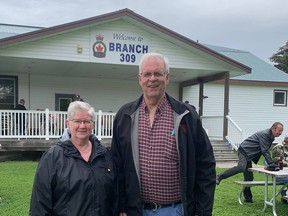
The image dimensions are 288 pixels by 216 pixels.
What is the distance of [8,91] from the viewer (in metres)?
15.6

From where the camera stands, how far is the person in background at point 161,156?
2586 mm

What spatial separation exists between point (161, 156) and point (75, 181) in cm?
64

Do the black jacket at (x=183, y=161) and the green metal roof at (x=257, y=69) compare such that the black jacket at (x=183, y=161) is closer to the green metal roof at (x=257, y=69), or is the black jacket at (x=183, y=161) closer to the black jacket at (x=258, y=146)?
the black jacket at (x=258, y=146)

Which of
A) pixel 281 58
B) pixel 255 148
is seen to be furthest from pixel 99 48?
pixel 281 58

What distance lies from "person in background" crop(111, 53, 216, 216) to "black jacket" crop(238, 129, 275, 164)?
4.27 meters

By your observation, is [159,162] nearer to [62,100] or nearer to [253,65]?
[62,100]

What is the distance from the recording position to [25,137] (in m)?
12.3

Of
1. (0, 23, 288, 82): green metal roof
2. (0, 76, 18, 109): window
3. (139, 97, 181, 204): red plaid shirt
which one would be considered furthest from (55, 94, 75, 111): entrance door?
(139, 97, 181, 204): red plaid shirt

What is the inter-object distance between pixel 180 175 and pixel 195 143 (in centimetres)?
28

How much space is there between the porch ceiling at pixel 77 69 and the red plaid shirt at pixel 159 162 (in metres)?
10.9

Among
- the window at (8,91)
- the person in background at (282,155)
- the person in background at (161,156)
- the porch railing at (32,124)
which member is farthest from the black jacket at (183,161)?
the window at (8,91)

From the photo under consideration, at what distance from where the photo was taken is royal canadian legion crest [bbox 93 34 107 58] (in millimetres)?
12930

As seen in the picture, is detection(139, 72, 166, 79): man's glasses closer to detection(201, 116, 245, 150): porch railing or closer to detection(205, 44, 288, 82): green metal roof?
detection(201, 116, 245, 150): porch railing

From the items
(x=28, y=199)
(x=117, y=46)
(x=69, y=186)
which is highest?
(x=117, y=46)
